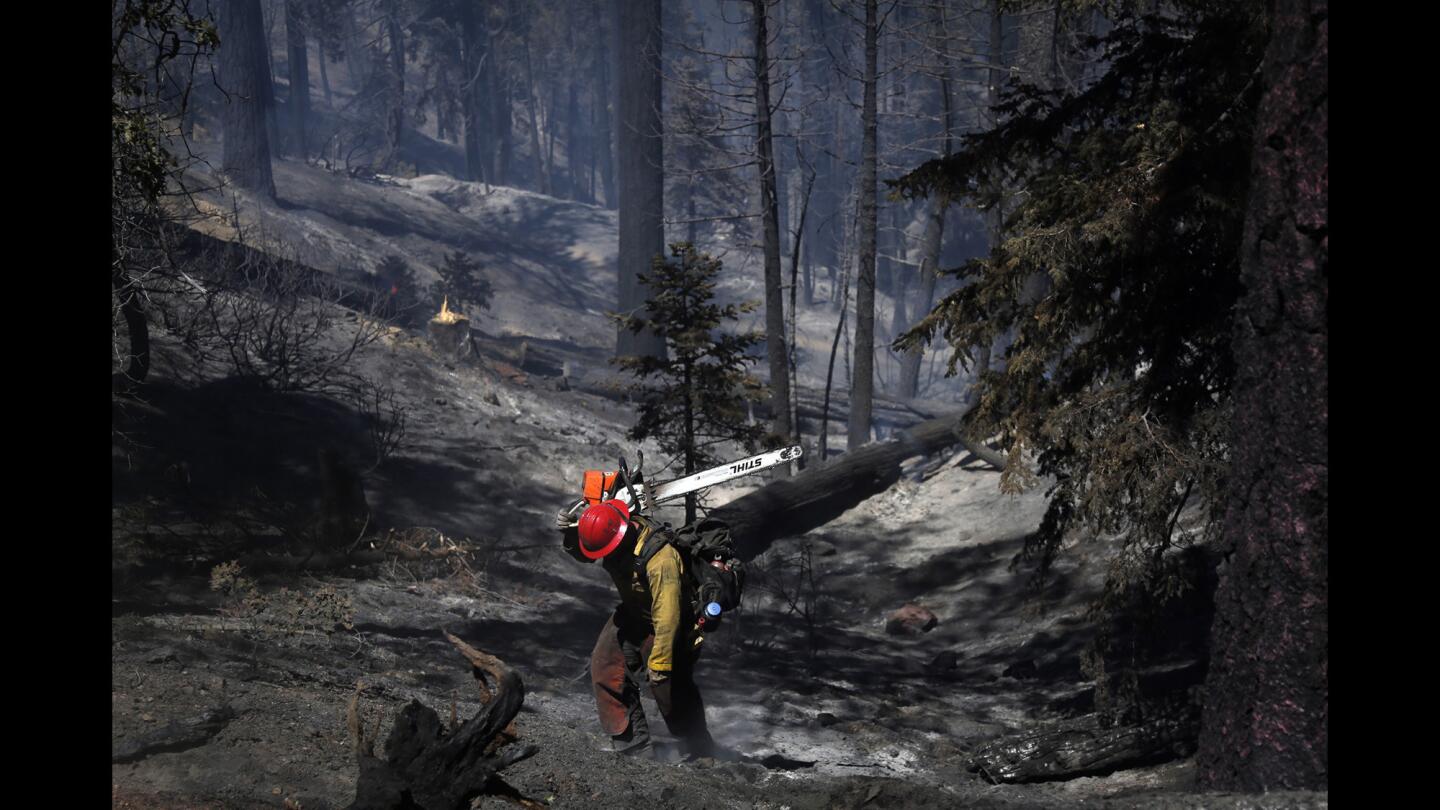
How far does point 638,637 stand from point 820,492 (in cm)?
804

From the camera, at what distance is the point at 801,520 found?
559 inches

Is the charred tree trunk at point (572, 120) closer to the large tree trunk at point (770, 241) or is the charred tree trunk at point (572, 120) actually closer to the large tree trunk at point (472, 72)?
the large tree trunk at point (472, 72)

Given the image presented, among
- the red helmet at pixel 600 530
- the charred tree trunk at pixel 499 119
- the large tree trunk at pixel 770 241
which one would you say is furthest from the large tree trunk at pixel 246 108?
the red helmet at pixel 600 530

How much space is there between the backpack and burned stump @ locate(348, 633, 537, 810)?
81.7 inches

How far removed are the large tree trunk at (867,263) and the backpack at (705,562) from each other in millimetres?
10619

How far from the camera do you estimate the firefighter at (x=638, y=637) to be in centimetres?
610

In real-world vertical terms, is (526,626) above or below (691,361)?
below

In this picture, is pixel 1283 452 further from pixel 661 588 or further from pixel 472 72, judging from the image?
pixel 472 72

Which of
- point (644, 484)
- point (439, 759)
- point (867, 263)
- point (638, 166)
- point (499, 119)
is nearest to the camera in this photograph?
point (439, 759)

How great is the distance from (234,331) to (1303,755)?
42.4ft

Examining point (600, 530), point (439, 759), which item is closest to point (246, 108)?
point (600, 530)

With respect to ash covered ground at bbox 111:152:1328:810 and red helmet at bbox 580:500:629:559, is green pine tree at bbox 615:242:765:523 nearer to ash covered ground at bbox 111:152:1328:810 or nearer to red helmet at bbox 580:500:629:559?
ash covered ground at bbox 111:152:1328:810

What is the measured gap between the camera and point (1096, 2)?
7.82 metres
